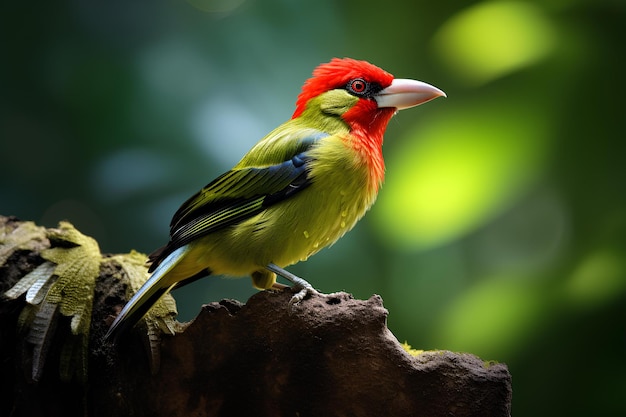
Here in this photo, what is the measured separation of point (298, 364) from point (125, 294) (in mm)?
846

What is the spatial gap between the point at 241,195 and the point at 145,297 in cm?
56

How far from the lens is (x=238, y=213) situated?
8.55ft

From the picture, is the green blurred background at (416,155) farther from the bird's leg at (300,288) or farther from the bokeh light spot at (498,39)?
the bird's leg at (300,288)

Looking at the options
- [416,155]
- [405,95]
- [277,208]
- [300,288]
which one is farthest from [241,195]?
[416,155]

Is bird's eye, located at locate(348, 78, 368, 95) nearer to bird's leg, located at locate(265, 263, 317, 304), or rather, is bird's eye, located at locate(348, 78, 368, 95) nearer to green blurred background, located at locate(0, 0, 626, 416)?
bird's leg, located at locate(265, 263, 317, 304)

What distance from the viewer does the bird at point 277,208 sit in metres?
2.54

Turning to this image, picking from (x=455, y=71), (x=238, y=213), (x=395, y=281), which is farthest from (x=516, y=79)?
(x=238, y=213)

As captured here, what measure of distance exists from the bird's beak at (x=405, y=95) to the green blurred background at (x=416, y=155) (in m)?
1.56

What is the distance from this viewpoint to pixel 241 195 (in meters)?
2.64

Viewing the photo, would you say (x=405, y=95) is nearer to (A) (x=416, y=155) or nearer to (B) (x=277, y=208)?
(B) (x=277, y=208)

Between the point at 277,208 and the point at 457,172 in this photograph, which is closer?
the point at 277,208

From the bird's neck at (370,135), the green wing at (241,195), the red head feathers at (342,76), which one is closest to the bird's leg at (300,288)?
the green wing at (241,195)

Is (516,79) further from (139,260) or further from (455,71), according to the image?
(139,260)

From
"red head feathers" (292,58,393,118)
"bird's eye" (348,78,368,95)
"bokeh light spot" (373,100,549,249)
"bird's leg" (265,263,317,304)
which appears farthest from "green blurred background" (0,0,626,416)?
"bird's leg" (265,263,317,304)
